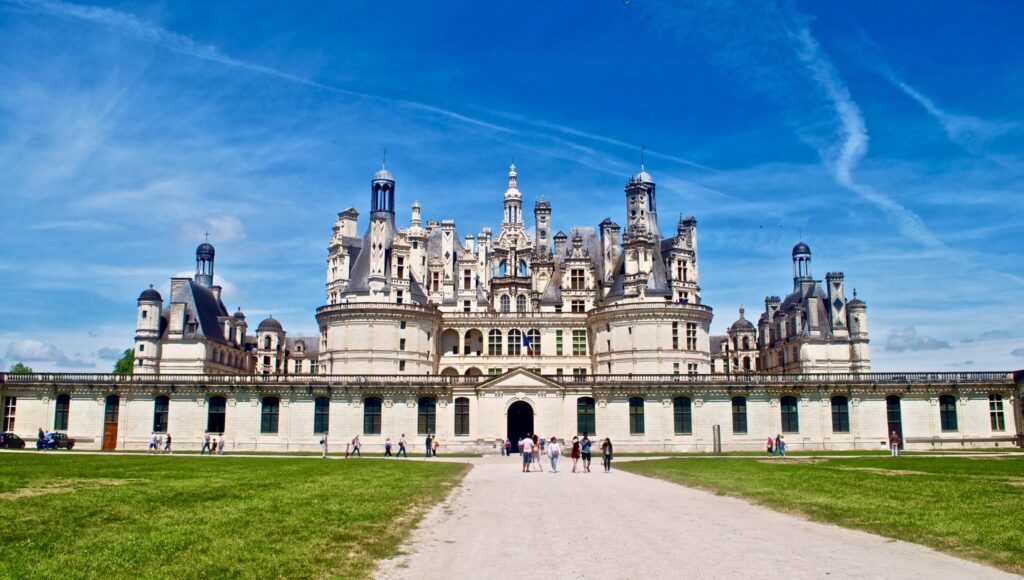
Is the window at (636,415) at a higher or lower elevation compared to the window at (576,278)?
lower

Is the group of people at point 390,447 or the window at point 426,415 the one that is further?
the window at point 426,415

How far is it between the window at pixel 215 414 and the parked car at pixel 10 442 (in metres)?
11.9

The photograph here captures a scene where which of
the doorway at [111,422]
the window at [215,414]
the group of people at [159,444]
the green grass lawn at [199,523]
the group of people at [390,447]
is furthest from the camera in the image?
the window at [215,414]

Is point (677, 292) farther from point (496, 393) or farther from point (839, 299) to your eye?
point (496, 393)

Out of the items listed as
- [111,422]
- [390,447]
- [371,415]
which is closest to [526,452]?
[390,447]

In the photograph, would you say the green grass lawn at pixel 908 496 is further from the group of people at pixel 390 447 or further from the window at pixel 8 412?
the window at pixel 8 412

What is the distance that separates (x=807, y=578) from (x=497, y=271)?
70.6 m

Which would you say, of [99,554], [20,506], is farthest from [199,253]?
[99,554]

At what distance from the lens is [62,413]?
5984 centimetres

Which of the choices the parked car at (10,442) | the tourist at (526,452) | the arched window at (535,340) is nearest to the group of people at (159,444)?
the parked car at (10,442)

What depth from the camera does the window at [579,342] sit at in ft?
249

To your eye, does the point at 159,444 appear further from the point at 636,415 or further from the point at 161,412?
the point at 636,415

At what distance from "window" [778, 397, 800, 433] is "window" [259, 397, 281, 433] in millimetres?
37226

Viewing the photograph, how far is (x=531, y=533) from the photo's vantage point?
16.6 m
